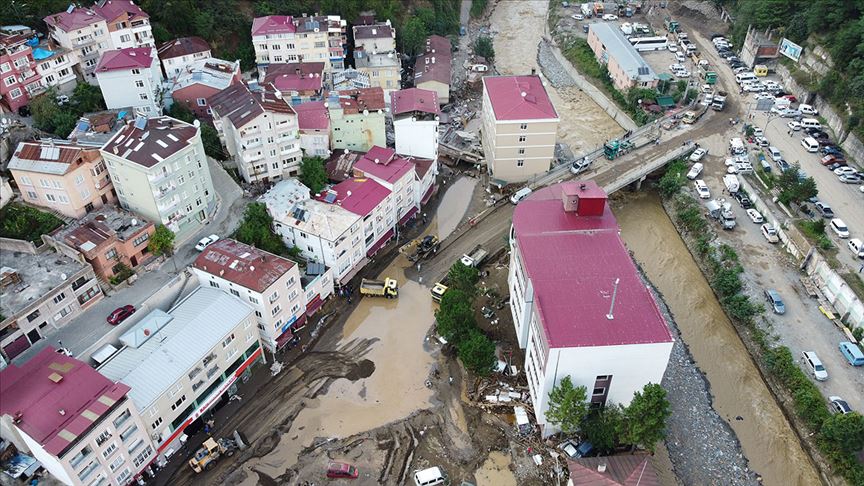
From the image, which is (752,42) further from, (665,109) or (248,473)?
(248,473)

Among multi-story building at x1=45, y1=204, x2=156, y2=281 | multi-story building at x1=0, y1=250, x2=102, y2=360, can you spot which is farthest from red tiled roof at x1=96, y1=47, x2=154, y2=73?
multi-story building at x1=0, y1=250, x2=102, y2=360

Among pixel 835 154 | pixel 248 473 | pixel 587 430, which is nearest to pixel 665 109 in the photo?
pixel 835 154

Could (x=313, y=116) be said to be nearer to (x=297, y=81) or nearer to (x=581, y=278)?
(x=297, y=81)

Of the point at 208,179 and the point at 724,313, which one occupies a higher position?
the point at 208,179

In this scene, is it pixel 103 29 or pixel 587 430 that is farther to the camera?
pixel 103 29

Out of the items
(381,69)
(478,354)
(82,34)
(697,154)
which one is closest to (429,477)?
(478,354)

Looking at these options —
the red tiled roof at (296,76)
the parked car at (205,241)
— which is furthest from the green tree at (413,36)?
the parked car at (205,241)

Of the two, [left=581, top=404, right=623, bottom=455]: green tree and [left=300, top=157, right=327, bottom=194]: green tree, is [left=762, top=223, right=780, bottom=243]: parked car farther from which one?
[left=300, top=157, right=327, bottom=194]: green tree
